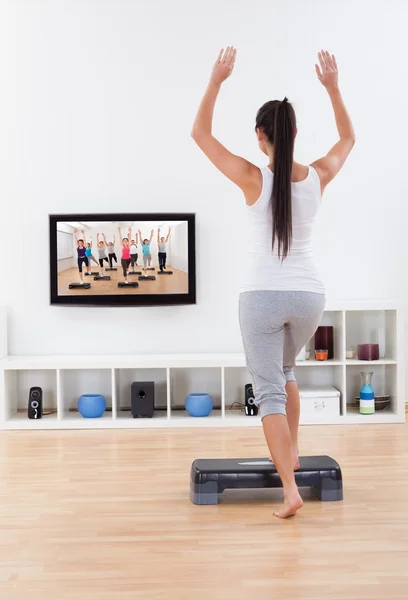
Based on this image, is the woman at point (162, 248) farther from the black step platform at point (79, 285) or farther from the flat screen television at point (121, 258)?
the black step platform at point (79, 285)

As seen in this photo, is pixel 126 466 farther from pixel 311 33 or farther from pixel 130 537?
pixel 311 33

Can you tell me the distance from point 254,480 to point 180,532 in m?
0.45

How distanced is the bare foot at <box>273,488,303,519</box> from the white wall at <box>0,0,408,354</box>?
2.31 metres

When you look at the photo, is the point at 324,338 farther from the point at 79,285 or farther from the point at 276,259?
the point at 276,259

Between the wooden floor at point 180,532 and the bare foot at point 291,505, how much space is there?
0.03 m

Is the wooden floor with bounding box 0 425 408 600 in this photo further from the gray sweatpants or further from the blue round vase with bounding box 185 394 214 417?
the blue round vase with bounding box 185 394 214 417

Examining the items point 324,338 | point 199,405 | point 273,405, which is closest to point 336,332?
point 324,338

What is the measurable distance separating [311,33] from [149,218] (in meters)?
1.59

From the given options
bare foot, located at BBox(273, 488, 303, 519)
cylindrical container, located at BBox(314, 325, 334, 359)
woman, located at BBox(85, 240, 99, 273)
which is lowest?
bare foot, located at BBox(273, 488, 303, 519)

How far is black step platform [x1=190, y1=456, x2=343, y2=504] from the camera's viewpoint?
2.92 m

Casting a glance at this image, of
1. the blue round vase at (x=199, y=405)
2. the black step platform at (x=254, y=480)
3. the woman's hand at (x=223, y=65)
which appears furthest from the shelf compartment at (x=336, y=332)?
the woman's hand at (x=223, y=65)

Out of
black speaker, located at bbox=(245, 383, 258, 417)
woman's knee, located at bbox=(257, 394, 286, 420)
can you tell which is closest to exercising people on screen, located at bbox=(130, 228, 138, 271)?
black speaker, located at bbox=(245, 383, 258, 417)

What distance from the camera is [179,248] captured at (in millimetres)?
4832

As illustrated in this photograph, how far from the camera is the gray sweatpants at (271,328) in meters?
2.66
